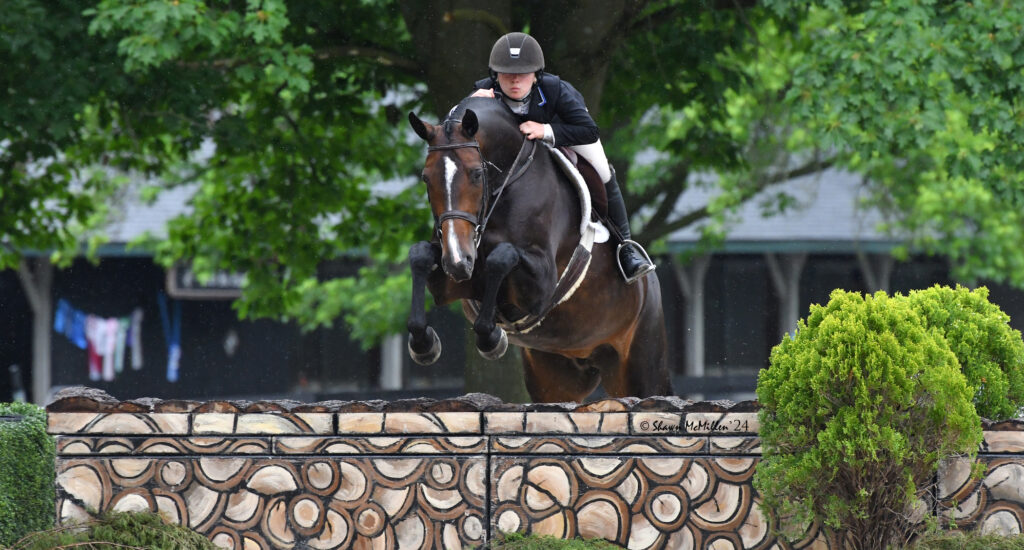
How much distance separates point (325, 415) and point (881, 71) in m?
5.92

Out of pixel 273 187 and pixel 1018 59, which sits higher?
Answer: pixel 1018 59

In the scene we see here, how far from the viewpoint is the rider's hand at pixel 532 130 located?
245 inches

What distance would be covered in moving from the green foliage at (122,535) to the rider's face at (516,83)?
2730 millimetres

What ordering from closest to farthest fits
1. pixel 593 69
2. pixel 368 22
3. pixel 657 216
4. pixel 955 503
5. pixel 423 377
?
pixel 955 503, pixel 593 69, pixel 368 22, pixel 657 216, pixel 423 377

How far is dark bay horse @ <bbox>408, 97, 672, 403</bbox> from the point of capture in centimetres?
581

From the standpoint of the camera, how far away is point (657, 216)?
13.6 meters

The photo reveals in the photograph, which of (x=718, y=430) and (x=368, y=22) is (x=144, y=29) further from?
(x=718, y=430)

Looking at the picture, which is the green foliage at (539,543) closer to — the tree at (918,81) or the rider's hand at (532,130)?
the rider's hand at (532,130)

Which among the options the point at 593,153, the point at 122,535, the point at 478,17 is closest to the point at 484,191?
the point at 593,153

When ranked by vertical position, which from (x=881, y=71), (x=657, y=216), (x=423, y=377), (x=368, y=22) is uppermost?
(x=368, y=22)

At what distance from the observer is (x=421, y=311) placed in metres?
5.85

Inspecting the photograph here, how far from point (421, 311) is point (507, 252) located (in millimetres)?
508

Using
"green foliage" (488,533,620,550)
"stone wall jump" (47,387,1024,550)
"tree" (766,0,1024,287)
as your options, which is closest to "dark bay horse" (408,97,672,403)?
"stone wall jump" (47,387,1024,550)

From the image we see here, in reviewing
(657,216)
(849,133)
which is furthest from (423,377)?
(849,133)
